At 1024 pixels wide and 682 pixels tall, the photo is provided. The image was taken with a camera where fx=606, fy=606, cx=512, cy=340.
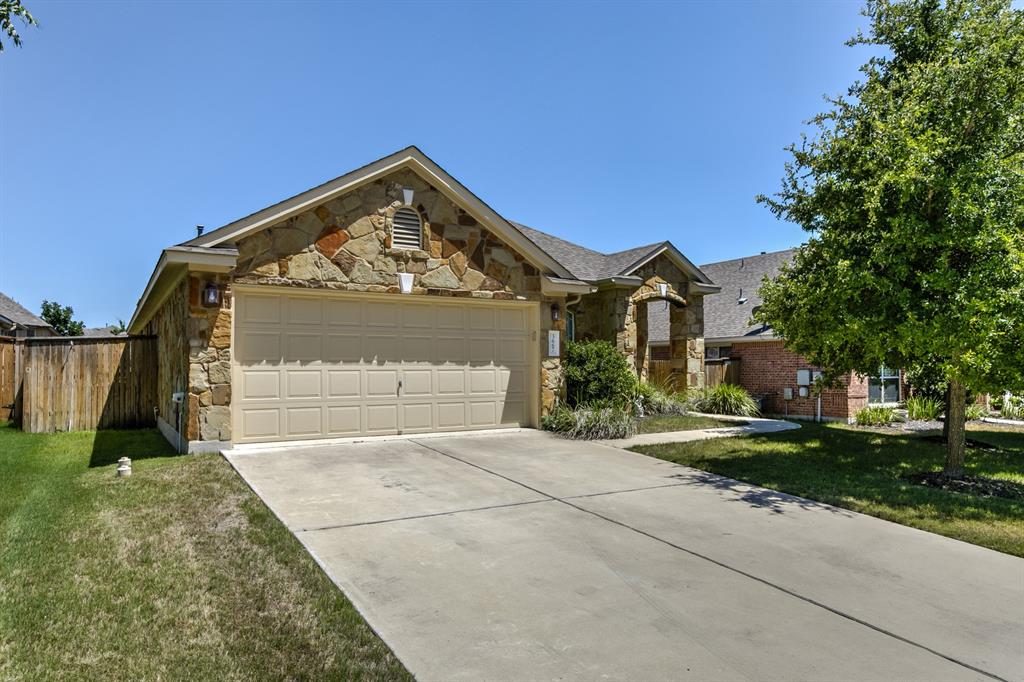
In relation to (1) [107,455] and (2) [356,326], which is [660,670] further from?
(1) [107,455]

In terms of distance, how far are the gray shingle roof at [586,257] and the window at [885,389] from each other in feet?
25.0

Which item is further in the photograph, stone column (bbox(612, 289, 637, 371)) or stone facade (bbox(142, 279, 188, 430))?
stone column (bbox(612, 289, 637, 371))

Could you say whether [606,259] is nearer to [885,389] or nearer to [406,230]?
[885,389]

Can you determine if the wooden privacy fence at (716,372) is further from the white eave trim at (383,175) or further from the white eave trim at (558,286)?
the white eave trim at (383,175)

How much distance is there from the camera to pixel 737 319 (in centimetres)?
2009

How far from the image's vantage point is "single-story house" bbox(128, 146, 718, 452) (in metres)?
9.39

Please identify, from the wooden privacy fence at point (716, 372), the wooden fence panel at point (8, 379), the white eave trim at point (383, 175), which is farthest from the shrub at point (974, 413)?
the wooden fence panel at point (8, 379)

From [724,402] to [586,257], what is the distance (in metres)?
6.04

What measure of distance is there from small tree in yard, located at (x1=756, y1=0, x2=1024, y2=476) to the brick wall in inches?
305

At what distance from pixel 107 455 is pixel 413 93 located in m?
9.31

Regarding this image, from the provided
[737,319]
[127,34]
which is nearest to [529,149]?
[737,319]

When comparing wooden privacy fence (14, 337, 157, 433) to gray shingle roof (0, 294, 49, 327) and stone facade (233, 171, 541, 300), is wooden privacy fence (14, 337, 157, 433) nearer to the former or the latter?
stone facade (233, 171, 541, 300)

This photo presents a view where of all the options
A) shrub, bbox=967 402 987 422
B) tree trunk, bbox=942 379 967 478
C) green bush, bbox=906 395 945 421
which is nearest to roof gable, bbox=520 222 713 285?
green bush, bbox=906 395 945 421

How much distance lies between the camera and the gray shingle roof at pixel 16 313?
25234 mm
